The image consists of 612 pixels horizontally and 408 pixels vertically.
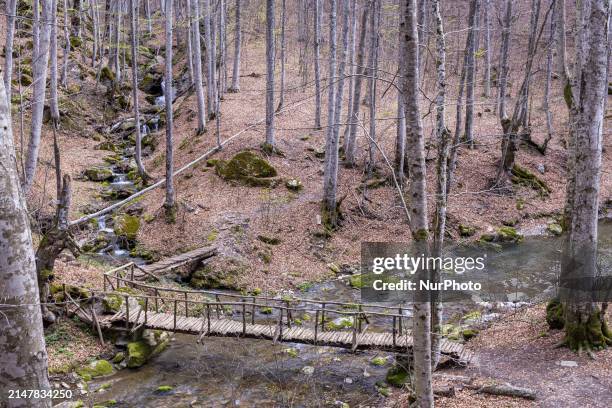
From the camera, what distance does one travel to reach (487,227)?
18734mm

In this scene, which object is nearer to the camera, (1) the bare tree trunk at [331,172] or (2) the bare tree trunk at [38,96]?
(2) the bare tree trunk at [38,96]

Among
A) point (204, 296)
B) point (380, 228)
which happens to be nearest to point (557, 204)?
point (380, 228)

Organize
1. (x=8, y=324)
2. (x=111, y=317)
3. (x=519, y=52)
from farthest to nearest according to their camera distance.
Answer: (x=519, y=52) < (x=111, y=317) < (x=8, y=324)

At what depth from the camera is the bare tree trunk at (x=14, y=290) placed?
3098mm

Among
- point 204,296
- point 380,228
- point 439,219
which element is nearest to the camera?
point 439,219

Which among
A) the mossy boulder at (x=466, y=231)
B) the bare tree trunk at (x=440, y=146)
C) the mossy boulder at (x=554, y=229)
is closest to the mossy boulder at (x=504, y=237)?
the mossy boulder at (x=466, y=231)

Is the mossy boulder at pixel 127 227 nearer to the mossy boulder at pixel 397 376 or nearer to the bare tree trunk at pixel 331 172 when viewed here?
the bare tree trunk at pixel 331 172

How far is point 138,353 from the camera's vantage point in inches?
410

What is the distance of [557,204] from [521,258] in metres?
5.95

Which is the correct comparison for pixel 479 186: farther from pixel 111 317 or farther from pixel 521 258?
pixel 111 317

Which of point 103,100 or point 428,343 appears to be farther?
point 103,100

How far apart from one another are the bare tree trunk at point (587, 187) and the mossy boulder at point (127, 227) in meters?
12.6

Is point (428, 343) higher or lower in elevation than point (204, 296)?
higher

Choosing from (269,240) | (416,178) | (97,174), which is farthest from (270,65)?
(416,178)
